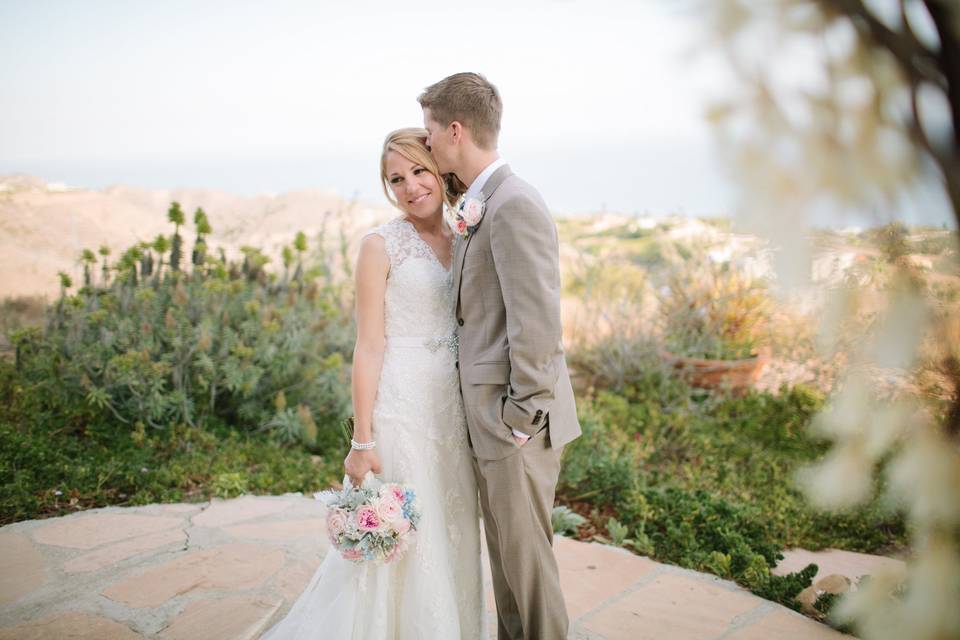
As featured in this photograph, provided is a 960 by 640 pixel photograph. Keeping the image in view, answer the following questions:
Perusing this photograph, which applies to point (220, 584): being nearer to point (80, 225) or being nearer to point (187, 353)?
point (187, 353)

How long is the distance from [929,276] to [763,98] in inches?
8.6

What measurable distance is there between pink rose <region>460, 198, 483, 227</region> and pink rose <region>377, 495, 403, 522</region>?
106 cm

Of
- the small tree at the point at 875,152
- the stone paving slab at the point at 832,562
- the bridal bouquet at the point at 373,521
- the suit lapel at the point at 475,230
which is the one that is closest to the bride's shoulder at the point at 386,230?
the suit lapel at the point at 475,230

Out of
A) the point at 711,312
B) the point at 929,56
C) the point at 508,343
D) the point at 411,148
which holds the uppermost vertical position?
the point at 411,148

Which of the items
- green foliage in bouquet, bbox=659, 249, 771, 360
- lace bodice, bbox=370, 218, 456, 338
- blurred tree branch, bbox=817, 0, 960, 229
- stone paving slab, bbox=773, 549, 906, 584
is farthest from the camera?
green foliage in bouquet, bbox=659, 249, 771, 360

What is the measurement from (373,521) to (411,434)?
1.19 ft

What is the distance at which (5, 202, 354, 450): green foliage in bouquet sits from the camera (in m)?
4.65

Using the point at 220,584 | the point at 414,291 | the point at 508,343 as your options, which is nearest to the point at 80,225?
the point at 220,584

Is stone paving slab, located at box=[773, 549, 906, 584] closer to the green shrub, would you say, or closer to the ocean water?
the green shrub

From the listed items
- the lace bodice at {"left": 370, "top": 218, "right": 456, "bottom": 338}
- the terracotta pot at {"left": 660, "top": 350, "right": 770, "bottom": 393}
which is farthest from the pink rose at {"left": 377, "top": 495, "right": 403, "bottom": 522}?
the terracotta pot at {"left": 660, "top": 350, "right": 770, "bottom": 393}

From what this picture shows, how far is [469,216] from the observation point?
7.80ft

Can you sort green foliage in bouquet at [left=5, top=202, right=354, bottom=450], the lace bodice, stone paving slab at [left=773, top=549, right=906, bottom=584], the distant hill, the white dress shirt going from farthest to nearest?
the distant hill → green foliage in bouquet at [left=5, top=202, right=354, bottom=450] → stone paving slab at [left=773, top=549, right=906, bottom=584] → the lace bodice → the white dress shirt

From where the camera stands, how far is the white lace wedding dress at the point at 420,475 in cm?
256

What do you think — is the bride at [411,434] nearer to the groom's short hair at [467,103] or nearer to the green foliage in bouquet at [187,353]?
the groom's short hair at [467,103]
